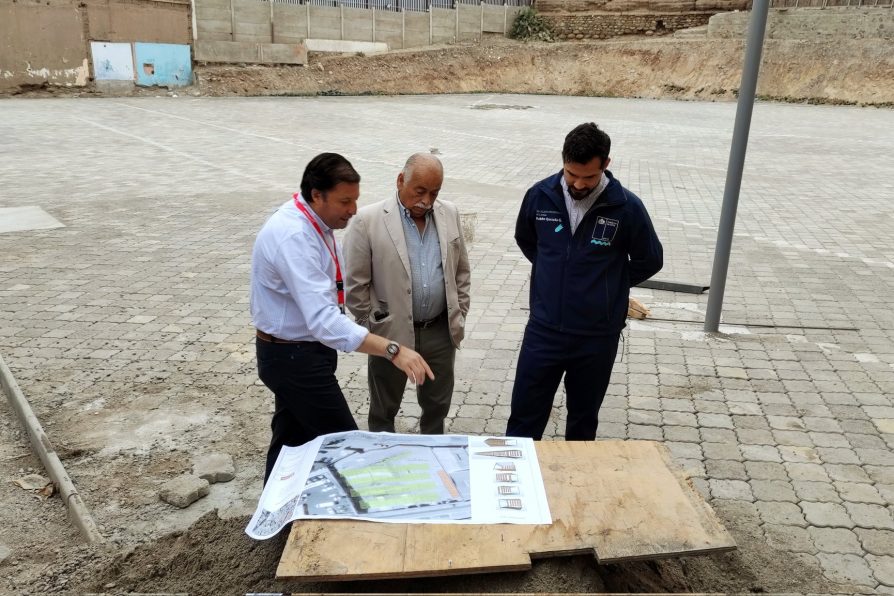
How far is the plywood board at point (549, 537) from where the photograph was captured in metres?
2.53

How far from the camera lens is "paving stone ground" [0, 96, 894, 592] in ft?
14.4

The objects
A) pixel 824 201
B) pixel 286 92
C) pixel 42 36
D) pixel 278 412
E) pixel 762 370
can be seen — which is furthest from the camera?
pixel 286 92

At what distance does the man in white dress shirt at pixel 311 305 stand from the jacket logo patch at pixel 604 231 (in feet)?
3.79

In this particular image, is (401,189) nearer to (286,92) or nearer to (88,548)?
(88,548)

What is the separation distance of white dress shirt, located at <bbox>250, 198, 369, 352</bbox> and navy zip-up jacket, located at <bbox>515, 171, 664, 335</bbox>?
3.93ft

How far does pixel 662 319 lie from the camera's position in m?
7.18

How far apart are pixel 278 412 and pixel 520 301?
14.5ft

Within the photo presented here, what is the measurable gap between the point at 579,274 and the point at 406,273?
2.94 ft

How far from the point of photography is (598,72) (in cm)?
3684

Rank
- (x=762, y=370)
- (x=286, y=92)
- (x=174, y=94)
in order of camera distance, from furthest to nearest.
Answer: (x=286, y=92) → (x=174, y=94) → (x=762, y=370)

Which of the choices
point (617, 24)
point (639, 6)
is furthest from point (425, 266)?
point (639, 6)

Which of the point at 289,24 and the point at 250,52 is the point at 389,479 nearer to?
the point at 250,52

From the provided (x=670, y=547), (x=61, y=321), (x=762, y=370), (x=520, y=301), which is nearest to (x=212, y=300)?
(x=61, y=321)

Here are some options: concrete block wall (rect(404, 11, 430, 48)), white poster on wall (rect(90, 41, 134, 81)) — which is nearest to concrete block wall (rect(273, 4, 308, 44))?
concrete block wall (rect(404, 11, 430, 48))
